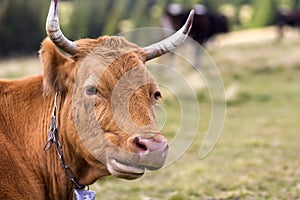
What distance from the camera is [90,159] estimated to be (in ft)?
16.8

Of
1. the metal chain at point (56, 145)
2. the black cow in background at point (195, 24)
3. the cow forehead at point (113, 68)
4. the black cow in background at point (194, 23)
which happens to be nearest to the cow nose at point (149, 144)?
the cow forehead at point (113, 68)

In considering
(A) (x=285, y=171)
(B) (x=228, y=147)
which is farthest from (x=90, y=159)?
(B) (x=228, y=147)

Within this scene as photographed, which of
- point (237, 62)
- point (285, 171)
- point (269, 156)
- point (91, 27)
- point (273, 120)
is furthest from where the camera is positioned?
point (91, 27)

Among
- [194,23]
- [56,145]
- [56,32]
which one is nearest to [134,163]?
[56,145]

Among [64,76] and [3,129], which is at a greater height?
[64,76]

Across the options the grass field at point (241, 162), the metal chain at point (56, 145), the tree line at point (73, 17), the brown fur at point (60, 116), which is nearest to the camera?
the brown fur at point (60, 116)

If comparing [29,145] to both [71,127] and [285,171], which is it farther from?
[285,171]

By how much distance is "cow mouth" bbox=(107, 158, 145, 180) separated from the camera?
4677 millimetres

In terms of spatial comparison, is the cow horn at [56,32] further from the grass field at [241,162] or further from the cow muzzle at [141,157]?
the grass field at [241,162]

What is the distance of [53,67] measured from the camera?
16.6ft

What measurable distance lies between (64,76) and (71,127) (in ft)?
1.41

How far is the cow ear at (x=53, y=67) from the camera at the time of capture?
5.03 m

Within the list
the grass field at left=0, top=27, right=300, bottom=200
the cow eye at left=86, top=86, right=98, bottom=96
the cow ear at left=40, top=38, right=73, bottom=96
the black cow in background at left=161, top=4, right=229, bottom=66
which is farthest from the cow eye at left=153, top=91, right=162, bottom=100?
the black cow in background at left=161, top=4, right=229, bottom=66

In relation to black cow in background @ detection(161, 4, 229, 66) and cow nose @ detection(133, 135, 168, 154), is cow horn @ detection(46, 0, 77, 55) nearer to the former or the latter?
cow nose @ detection(133, 135, 168, 154)
